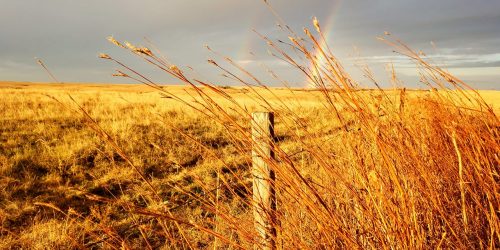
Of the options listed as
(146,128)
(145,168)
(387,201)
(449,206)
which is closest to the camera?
(387,201)

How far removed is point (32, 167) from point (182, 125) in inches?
209

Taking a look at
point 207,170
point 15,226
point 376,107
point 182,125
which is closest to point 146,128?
point 182,125

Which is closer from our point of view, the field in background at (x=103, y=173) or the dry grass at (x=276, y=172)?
the dry grass at (x=276, y=172)

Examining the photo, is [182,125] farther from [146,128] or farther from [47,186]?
[47,186]

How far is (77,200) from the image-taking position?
5398 mm

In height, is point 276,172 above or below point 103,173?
above

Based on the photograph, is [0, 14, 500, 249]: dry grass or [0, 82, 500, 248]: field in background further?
[0, 82, 500, 248]: field in background

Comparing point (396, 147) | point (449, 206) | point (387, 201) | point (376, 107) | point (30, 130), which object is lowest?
point (30, 130)

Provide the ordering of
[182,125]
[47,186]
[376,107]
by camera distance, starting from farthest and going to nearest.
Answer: [182,125]
[47,186]
[376,107]

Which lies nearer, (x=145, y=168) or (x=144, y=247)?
(x=144, y=247)

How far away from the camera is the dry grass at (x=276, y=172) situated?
120 cm

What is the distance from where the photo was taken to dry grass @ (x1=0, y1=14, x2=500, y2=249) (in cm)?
120

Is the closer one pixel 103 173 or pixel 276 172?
pixel 276 172

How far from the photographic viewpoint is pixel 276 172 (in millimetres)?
1184
